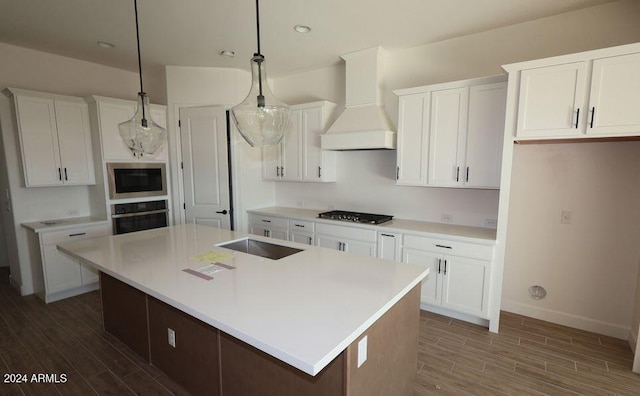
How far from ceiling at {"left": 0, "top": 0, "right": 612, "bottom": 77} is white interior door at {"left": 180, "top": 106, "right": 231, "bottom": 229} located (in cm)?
78

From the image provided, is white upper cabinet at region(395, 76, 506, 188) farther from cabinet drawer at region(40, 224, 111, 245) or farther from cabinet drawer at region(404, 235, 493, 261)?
cabinet drawer at region(40, 224, 111, 245)

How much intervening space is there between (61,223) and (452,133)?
442cm

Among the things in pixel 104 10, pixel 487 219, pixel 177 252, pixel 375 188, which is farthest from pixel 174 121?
pixel 487 219

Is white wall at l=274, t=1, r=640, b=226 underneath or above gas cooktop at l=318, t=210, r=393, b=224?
above

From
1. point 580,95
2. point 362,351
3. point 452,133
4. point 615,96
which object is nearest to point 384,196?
point 452,133

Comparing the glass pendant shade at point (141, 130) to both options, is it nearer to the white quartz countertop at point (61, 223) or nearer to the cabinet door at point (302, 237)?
the white quartz countertop at point (61, 223)

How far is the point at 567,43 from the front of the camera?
9.05ft

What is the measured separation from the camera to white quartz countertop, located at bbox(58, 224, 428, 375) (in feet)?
4.10

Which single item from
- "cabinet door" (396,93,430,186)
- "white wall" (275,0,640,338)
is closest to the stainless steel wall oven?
"white wall" (275,0,640,338)

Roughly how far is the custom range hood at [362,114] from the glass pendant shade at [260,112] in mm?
1571

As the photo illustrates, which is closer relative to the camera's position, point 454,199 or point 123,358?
point 123,358

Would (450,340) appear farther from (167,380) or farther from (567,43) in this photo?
(567,43)

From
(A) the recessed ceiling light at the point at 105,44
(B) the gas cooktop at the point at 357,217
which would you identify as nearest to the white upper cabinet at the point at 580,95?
(B) the gas cooktop at the point at 357,217

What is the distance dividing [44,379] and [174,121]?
3.12 m
